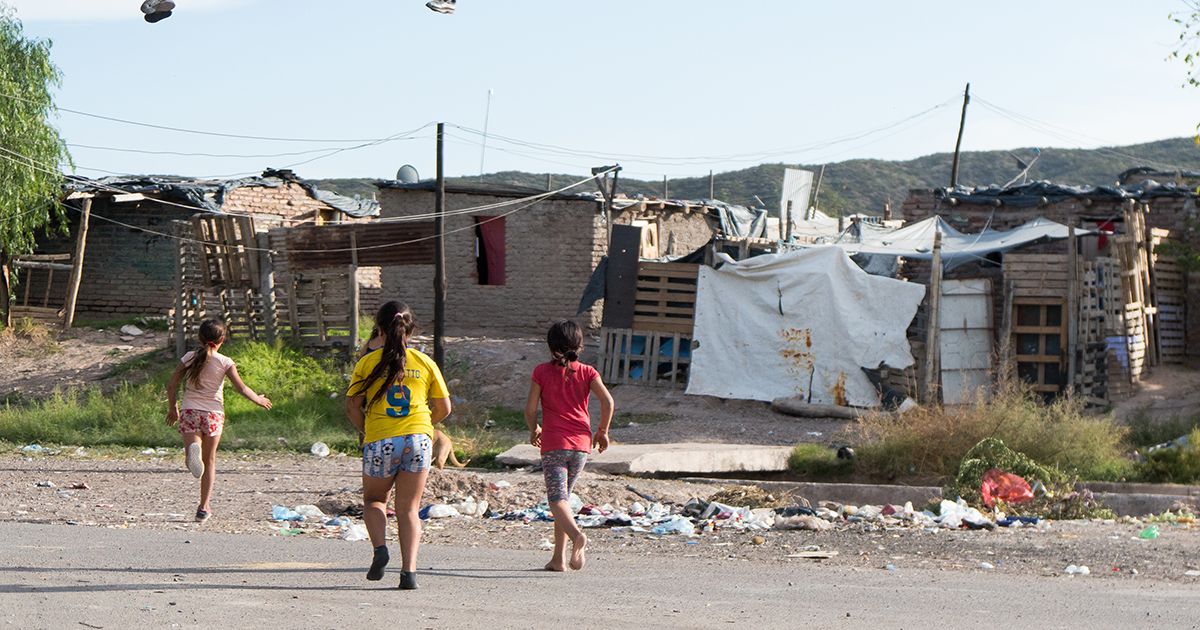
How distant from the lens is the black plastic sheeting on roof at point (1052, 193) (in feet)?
74.7

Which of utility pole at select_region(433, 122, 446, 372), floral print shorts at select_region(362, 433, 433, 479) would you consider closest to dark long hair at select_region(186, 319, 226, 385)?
floral print shorts at select_region(362, 433, 433, 479)

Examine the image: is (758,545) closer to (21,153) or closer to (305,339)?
(305,339)

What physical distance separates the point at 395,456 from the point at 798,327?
15.3 meters

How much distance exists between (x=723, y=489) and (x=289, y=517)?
13.9 feet

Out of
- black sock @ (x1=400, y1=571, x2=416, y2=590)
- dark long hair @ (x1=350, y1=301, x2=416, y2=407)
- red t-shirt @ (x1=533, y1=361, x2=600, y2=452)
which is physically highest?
dark long hair @ (x1=350, y1=301, x2=416, y2=407)

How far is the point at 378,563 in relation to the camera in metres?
6.69

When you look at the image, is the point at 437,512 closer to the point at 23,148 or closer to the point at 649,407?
the point at 649,407

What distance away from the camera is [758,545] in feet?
30.2

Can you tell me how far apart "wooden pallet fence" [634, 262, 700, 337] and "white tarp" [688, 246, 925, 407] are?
1.69ft

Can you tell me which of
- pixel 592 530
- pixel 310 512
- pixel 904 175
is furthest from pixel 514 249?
pixel 904 175

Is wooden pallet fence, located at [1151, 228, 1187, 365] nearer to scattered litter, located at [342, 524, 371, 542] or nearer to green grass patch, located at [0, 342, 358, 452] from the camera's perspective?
green grass patch, located at [0, 342, 358, 452]

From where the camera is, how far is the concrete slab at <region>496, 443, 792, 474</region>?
13.9 meters

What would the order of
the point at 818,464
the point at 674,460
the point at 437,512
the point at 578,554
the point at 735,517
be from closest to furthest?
the point at 578,554 → the point at 735,517 → the point at 437,512 → the point at 674,460 → the point at 818,464

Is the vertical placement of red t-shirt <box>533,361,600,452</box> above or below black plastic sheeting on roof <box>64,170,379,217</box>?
below
